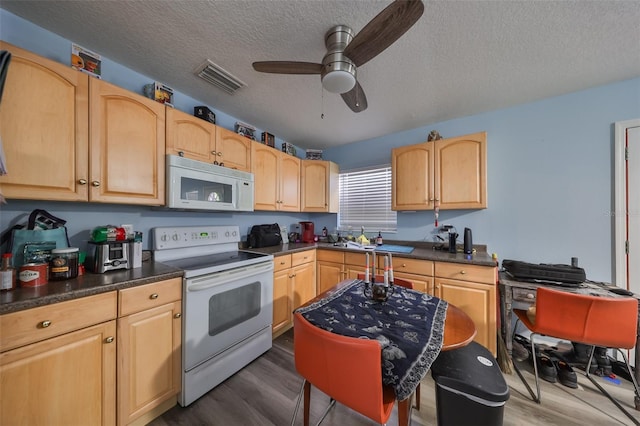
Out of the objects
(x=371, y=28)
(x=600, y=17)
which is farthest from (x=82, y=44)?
(x=600, y=17)

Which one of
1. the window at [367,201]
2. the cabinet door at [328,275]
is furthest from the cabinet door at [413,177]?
the cabinet door at [328,275]

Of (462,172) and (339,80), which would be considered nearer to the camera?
(339,80)

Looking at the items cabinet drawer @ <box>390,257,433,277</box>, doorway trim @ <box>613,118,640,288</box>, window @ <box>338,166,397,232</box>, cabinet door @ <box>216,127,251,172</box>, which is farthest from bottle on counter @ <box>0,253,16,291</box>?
doorway trim @ <box>613,118,640,288</box>

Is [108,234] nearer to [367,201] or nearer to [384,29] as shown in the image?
[384,29]

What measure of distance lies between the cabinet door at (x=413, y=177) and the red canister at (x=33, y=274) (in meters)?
2.85

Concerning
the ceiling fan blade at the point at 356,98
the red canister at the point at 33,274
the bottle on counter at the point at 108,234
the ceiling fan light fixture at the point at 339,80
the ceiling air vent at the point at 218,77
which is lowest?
the red canister at the point at 33,274

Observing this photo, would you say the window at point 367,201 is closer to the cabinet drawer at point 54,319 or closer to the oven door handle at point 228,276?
the oven door handle at point 228,276

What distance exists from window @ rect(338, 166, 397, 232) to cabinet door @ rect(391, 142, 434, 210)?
16.6 inches

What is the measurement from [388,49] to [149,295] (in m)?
2.28

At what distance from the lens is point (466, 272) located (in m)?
1.91

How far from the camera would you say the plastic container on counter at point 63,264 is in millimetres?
1181

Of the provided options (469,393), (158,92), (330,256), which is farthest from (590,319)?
(158,92)

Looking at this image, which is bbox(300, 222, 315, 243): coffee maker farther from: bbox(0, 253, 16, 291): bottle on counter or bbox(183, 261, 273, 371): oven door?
bbox(0, 253, 16, 291): bottle on counter

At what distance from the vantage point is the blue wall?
1754 millimetres
